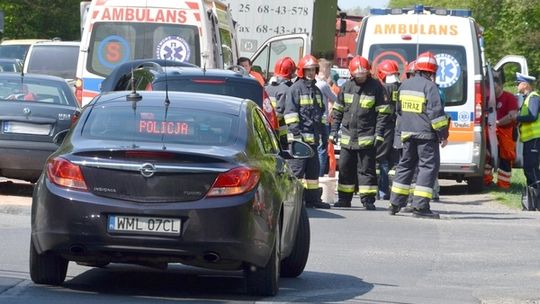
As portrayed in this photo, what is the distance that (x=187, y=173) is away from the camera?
377 inches

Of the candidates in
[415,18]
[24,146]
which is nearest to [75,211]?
[24,146]

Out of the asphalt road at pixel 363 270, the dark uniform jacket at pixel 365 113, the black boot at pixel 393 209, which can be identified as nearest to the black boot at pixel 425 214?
the asphalt road at pixel 363 270

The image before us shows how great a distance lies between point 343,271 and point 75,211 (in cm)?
329

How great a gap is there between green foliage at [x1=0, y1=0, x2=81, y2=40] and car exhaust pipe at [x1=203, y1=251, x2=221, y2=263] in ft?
130

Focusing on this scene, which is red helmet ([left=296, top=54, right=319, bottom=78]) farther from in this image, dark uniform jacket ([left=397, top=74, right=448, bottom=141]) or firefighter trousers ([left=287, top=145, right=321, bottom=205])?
dark uniform jacket ([left=397, top=74, right=448, bottom=141])

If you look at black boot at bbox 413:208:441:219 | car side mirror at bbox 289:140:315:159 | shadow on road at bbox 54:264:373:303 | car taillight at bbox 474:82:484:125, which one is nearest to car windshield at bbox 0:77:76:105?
black boot at bbox 413:208:441:219

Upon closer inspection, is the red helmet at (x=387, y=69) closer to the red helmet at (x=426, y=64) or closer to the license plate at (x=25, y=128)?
the red helmet at (x=426, y=64)

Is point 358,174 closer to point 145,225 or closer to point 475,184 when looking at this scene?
point 475,184

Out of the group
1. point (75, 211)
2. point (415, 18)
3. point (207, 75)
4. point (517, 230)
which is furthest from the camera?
point (415, 18)

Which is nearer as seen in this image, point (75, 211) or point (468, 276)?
→ point (75, 211)

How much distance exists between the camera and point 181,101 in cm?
1069

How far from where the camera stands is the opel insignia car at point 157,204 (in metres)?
9.53

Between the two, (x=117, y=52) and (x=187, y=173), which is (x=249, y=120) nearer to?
(x=187, y=173)

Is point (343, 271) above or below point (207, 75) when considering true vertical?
below
